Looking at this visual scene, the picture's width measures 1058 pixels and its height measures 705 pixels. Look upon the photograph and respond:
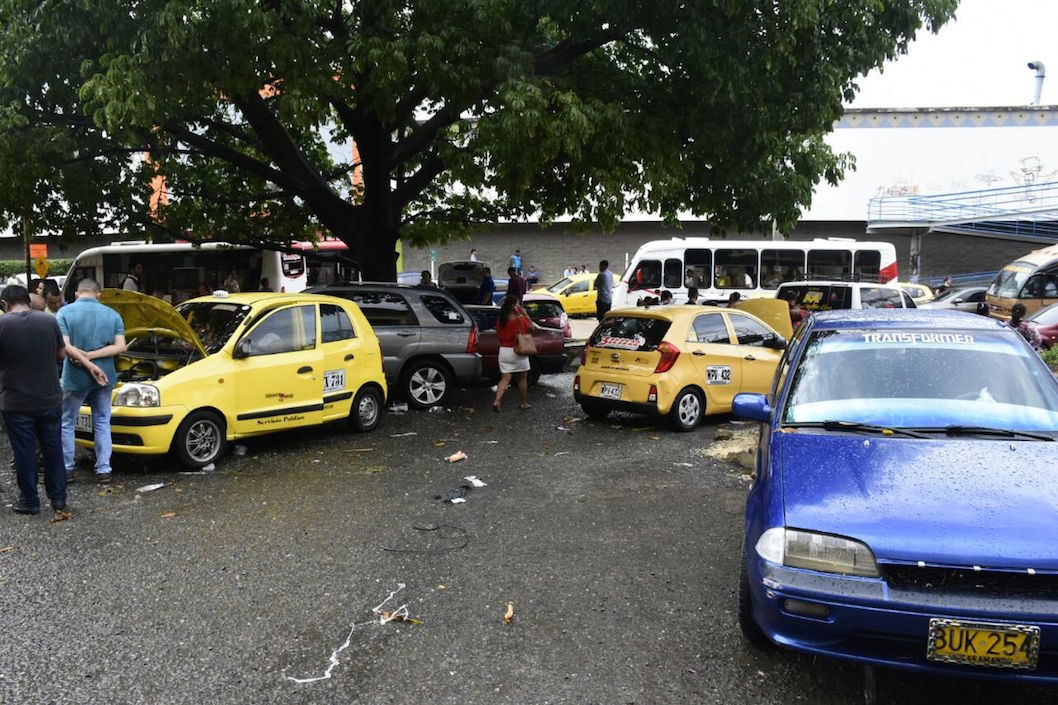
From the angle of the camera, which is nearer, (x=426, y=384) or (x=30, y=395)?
(x=30, y=395)

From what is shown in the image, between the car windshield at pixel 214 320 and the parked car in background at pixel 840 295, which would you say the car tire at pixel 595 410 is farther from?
the parked car in background at pixel 840 295

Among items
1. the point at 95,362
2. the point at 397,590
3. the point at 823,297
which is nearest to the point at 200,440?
the point at 95,362

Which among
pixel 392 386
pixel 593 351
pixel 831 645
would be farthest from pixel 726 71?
pixel 831 645

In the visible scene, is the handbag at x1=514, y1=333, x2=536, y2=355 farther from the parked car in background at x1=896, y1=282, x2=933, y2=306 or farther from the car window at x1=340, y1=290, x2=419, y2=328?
the parked car in background at x1=896, y1=282, x2=933, y2=306

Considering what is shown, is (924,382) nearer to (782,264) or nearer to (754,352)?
(754,352)

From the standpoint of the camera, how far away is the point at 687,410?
9.67 meters

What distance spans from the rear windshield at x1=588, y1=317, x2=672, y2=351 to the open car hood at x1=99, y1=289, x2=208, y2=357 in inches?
178

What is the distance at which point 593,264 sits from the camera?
39.3m

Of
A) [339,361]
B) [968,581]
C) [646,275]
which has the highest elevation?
[646,275]

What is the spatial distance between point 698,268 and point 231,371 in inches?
698

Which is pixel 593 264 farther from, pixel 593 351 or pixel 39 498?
pixel 39 498

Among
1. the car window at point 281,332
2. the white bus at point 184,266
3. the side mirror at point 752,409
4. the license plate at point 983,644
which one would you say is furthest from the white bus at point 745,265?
the license plate at point 983,644

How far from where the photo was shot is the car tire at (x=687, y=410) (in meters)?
9.54

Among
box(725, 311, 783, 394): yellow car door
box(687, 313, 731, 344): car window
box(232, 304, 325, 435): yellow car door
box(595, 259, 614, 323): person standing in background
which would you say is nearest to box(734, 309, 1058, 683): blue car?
box(687, 313, 731, 344): car window
